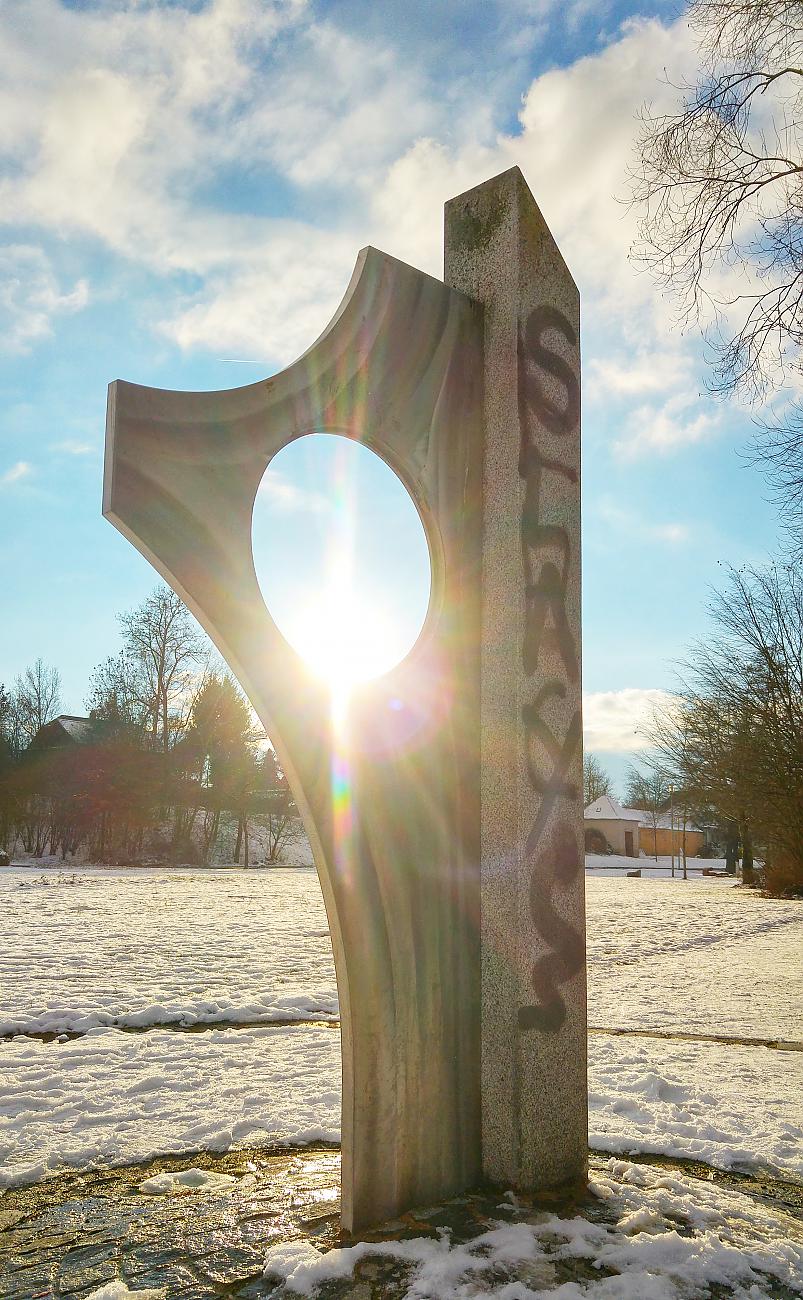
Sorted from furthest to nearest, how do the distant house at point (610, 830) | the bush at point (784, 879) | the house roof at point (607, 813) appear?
1. the house roof at point (607, 813)
2. the distant house at point (610, 830)
3. the bush at point (784, 879)

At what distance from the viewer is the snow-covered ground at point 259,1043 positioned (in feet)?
12.8

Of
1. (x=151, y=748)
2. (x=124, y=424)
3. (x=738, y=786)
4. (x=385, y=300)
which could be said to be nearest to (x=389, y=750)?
(x=124, y=424)

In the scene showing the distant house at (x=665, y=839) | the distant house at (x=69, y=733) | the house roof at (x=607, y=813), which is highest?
the distant house at (x=69, y=733)

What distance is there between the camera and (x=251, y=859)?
36.6m

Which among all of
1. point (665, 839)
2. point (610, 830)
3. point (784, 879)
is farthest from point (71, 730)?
point (665, 839)

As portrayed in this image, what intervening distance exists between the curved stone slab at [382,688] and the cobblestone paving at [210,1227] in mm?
242

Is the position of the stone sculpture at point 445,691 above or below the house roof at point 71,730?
below

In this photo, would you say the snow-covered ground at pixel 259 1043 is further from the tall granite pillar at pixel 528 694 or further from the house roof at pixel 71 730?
the house roof at pixel 71 730

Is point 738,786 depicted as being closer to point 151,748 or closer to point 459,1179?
point 459,1179

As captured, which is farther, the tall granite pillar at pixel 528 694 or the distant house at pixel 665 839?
the distant house at pixel 665 839

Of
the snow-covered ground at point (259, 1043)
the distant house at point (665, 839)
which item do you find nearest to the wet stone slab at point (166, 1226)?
the snow-covered ground at point (259, 1043)

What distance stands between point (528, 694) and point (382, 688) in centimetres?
59

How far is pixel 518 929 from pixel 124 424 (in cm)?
221

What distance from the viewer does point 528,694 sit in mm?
3508
